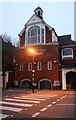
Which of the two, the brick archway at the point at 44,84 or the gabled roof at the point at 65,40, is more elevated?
the gabled roof at the point at 65,40

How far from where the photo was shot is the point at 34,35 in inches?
1741

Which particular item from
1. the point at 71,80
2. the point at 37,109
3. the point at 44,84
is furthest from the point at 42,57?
the point at 37,109

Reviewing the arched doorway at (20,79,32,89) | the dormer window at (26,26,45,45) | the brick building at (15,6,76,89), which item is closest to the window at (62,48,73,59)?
the brick building at (15,6,76,89)

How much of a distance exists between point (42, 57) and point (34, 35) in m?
4.61

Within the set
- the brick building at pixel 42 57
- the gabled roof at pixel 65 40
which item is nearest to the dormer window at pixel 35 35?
the brick building at pixel 42 57

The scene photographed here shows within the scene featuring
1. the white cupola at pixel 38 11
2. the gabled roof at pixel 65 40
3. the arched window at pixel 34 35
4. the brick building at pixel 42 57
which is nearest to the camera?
the brick building at pixel 42 57

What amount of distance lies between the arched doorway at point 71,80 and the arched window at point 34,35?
8314 mm

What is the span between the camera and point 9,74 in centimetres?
4631

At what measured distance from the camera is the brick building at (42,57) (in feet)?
134

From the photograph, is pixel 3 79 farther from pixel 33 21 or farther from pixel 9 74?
pixel 33 21

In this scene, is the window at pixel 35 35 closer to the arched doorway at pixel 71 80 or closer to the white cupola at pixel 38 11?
the white cupola at pixel 38 11

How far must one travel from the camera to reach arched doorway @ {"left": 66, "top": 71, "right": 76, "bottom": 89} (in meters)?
40.2

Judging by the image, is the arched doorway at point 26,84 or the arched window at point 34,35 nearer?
the arched doorway at point 26,84

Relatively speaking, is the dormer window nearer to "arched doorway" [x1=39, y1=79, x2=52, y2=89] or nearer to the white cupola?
the white cupola
